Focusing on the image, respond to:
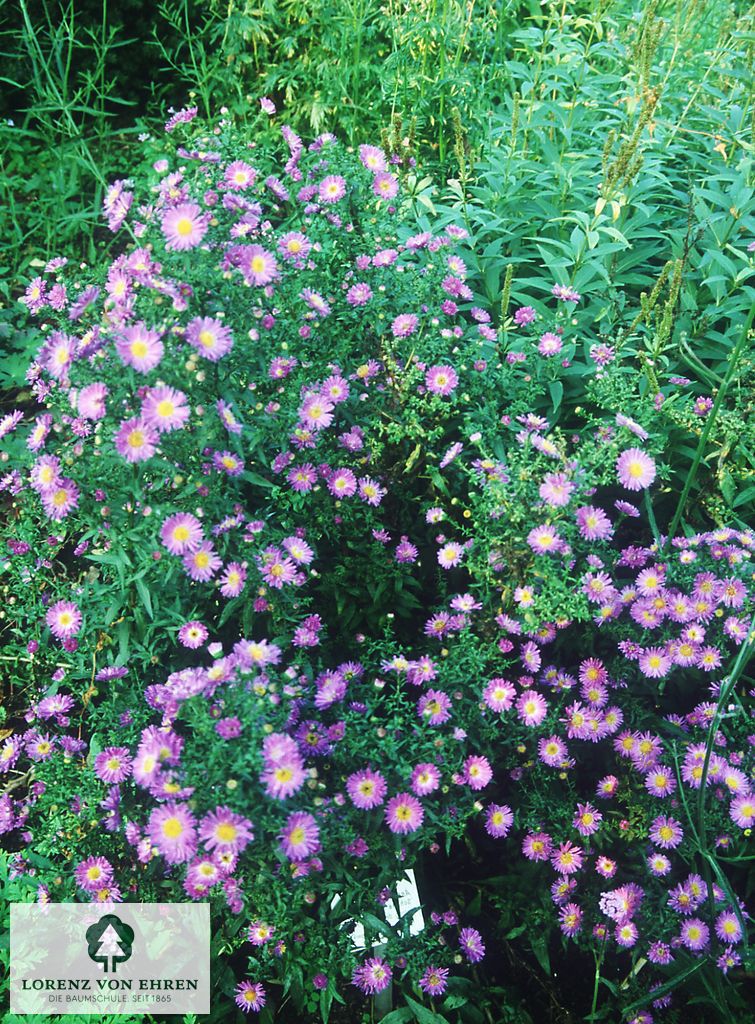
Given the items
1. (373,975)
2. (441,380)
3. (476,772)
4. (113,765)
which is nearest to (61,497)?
(113,765)

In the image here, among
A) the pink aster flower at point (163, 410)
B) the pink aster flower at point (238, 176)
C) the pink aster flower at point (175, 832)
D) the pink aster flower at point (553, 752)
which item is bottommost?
the pink aster flower at point (553, 752)

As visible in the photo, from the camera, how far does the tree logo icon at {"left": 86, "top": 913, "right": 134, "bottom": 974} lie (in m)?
1.81

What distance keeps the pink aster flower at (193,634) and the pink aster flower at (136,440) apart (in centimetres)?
40

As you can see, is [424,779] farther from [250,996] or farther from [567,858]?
[250,996]

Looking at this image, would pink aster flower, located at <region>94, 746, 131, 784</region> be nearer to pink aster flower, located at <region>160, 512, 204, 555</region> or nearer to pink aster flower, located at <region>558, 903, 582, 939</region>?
pink aster flower, located at <region>160, 512, 204, 555</region>

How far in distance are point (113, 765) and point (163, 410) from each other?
75cm

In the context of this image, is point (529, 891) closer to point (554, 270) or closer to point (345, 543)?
point (345, 543)

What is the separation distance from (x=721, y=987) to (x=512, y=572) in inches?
38.2

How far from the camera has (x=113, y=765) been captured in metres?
1.80

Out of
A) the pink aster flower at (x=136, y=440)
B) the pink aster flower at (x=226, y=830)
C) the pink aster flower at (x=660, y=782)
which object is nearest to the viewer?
the pink aster flower at (x=226, y=830)

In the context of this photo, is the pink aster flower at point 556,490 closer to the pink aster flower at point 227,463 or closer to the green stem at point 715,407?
the green stem at point 715,407

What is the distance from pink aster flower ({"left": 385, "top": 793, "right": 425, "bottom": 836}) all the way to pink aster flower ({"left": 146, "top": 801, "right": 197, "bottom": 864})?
0.40 metres

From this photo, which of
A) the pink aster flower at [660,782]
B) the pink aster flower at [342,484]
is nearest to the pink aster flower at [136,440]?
the pink aster flower at [342,484]
